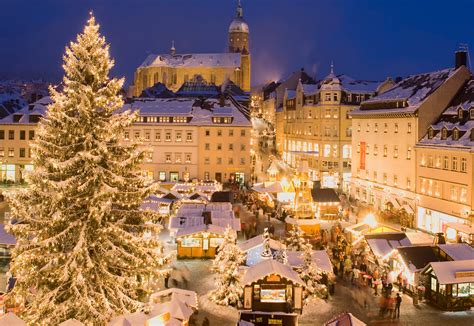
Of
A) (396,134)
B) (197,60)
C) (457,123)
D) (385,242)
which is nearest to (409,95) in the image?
(396,134)

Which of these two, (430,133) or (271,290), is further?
(430,133)

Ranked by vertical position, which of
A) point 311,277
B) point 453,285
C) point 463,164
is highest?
point 463,164

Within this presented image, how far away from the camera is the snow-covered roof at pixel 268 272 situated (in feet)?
79.0

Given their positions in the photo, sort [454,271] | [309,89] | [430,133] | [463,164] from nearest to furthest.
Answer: [454,271] < [463,164] < [430,133] < [309,89]

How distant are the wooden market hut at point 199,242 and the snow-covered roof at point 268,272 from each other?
1008 cm

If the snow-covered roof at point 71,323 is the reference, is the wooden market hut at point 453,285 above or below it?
below

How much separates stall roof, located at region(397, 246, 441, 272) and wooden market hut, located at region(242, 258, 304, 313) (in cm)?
790

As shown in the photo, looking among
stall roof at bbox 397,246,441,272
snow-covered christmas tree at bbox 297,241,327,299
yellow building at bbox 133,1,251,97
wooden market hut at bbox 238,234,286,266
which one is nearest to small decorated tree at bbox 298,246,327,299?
snow-covered christmas tree at bbox 297,241,327,299

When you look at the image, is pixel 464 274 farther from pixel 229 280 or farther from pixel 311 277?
pixel 229 280

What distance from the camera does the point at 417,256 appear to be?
29469 mm

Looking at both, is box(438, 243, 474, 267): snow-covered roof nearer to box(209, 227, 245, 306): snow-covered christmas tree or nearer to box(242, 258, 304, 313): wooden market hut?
box(242, 258, 304, 313): wooden market hut

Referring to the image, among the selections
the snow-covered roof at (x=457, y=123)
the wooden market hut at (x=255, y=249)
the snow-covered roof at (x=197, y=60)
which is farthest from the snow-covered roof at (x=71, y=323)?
the snow-covered roof at (x=197, y=60)

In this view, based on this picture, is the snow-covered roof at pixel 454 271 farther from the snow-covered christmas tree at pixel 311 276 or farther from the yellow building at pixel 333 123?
the yellow building at pixel 333 123

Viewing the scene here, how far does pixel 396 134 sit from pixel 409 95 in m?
3.78
